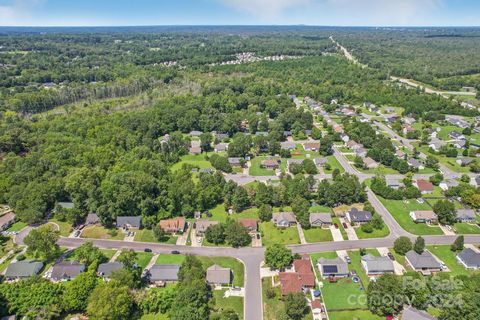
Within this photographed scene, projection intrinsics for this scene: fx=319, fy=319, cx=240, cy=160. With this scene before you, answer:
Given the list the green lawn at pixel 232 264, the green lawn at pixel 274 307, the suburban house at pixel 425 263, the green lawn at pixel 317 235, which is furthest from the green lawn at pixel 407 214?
the green lawn at pixel 232 264

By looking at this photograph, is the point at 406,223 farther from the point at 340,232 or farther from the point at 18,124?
the point at 18,124

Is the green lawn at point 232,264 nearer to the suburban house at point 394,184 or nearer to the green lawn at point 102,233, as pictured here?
the green lawn at point 102,233

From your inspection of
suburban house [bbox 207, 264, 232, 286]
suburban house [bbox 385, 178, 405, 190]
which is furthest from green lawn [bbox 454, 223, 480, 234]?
suburban house [bbox 207, 264, 232, 286]

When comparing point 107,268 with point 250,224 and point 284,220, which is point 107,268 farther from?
point 284,220

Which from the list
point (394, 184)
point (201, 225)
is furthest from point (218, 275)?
point (394, 184)

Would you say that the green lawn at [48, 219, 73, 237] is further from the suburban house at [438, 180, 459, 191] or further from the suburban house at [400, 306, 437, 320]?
the suburban house at [438, 180, 459, 191]
